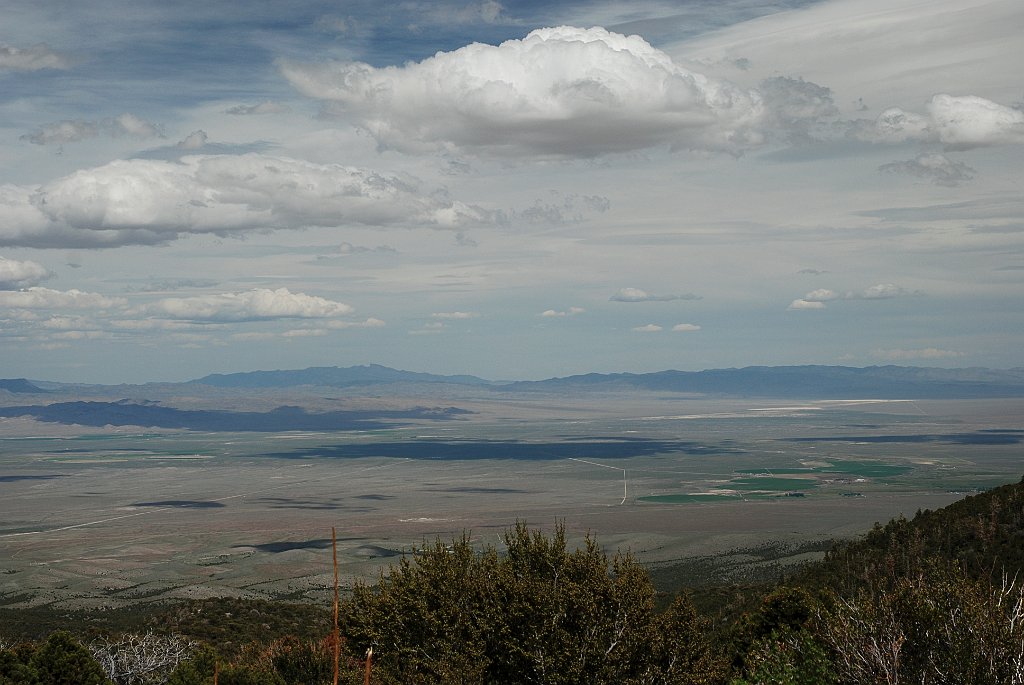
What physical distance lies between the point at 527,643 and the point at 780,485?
177 m

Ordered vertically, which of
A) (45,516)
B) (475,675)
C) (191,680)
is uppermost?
(475,675)

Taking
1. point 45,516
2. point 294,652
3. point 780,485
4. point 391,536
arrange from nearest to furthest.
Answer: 1. point 294,652
2. point 391,536
3. point 45,516
4. point 780,485

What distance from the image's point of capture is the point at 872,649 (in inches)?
971

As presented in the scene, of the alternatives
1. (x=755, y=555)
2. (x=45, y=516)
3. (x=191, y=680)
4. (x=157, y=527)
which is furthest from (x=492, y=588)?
(x=45, y=516)

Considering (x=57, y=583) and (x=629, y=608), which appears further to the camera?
(x=57, y=583)

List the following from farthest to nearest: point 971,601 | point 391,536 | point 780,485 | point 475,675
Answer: point 780,485 → point 391,536 → point 475,675 → point 971,601

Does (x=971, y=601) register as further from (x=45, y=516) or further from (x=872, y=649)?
(x=45, y=516)

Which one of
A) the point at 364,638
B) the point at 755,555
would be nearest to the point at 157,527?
the point at 755,555

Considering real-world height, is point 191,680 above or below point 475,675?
below

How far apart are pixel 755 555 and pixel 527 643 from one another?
90164 millimetres

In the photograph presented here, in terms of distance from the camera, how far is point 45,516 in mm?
177000

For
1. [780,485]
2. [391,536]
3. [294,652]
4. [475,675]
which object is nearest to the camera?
[475,675]

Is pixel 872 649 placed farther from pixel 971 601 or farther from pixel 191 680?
pixel 191 680

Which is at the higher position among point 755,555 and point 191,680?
point 191,680
